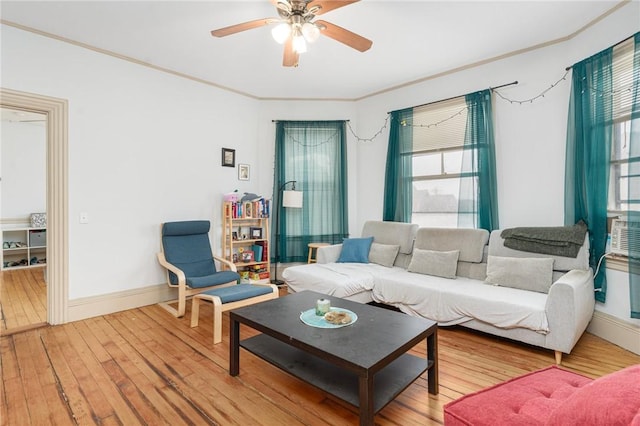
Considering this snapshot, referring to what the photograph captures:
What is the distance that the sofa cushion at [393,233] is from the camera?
3.95 m

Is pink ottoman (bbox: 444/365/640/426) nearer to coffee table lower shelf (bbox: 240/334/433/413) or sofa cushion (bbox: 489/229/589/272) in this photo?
coffee table lower shelf (bbox: 240/334/433/413)

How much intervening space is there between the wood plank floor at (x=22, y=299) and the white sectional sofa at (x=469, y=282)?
8.84 ft

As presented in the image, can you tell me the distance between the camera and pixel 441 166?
407 centimetres

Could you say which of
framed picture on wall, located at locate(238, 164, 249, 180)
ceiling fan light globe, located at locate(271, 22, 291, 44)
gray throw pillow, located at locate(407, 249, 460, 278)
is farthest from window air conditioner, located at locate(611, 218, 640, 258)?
framed picture on wall, located at locate(238, 164, 249, 180)

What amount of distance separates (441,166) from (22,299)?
5566 mm

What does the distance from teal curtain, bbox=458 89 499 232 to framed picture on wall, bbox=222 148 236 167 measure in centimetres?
312

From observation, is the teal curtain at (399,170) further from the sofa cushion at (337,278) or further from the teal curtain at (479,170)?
the sofa cushion at (337,278)

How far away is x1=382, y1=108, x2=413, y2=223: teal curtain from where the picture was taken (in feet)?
14.1

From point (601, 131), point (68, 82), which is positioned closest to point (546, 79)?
point (601, 131)

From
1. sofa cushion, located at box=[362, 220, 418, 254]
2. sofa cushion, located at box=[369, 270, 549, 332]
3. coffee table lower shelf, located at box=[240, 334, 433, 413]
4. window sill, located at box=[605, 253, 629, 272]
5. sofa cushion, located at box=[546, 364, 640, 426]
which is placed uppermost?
sofa cushion, located at box=[362, 220, 418, 254]

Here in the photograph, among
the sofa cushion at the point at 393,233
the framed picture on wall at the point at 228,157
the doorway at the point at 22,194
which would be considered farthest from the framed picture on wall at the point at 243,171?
the doorway at the point at 22,194

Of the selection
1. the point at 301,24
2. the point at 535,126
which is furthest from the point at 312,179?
the point at 535,126

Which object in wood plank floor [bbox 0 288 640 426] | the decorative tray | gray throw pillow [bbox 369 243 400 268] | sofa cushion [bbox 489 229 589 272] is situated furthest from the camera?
gray throw pillow [bbox 369 243 400 268]

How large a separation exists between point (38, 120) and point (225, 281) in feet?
17.4
